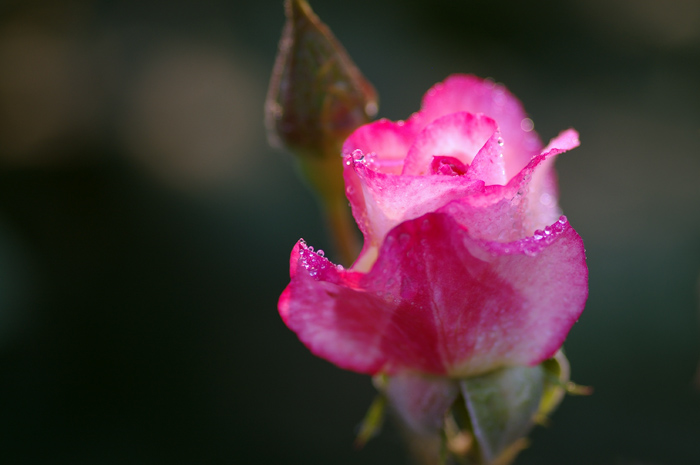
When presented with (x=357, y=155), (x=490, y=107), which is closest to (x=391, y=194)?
(x=357, y=155)

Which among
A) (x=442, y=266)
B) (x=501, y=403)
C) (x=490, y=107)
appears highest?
(x=490, y=107)

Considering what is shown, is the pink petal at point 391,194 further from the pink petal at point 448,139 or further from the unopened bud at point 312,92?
the unopened bud at point 312,92

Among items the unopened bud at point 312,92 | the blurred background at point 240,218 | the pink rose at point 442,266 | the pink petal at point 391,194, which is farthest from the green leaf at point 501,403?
the blurred background at point 240,218

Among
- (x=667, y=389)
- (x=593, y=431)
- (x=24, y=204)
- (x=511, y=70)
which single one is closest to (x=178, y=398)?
(x=24, y=204)

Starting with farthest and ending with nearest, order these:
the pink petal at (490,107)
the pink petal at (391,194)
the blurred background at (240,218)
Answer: the blurred background at (240,218) → the pink petal at (490,107) → the pink petal at (391,194)

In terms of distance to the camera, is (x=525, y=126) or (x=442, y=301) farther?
(x=525, y=126)

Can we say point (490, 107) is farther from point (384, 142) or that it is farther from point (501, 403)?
point (501, 403)

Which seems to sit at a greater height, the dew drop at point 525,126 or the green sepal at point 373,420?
the dew drop at point 525,126

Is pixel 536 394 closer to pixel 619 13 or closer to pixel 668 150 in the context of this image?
pixel 668 150
